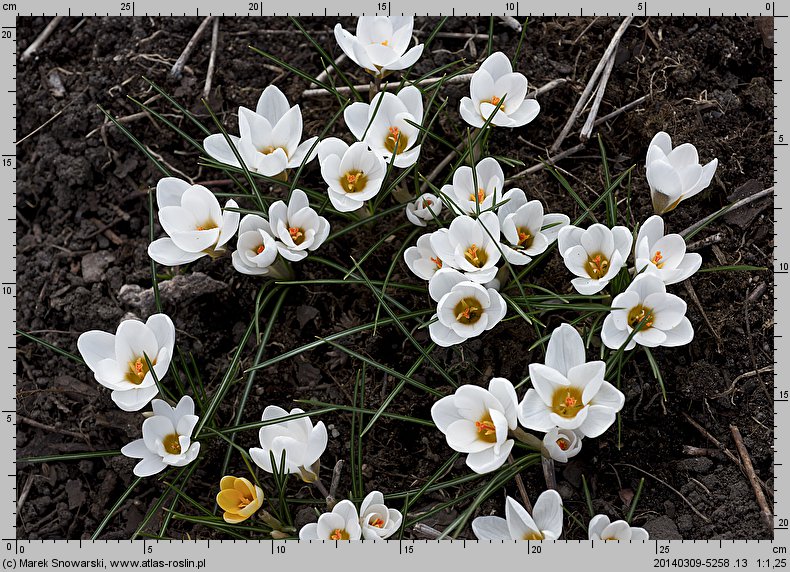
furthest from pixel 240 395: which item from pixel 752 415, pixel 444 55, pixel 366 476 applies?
pixel 752 415

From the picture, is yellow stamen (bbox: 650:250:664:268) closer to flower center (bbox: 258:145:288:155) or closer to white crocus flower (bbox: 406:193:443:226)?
white crocus flower (bbox: 406:193:443:226)

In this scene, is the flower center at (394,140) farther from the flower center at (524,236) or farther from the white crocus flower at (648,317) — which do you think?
the white crocus flower at (648,317)

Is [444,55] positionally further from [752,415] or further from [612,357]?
[752,415]

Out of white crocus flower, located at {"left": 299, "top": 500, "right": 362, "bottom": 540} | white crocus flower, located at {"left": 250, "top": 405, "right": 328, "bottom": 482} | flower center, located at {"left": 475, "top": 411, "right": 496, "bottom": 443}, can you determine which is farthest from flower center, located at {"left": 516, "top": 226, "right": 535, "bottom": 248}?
white crocus flower, located at {"left": 299, "top": 500, "right": 362, "bottom": 540}

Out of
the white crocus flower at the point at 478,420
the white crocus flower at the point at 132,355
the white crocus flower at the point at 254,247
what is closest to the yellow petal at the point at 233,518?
the white crocus flower at the point at 132,355

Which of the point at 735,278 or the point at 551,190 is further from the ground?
the point at 551,190

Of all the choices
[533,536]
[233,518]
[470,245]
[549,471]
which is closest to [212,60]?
[470,245]
